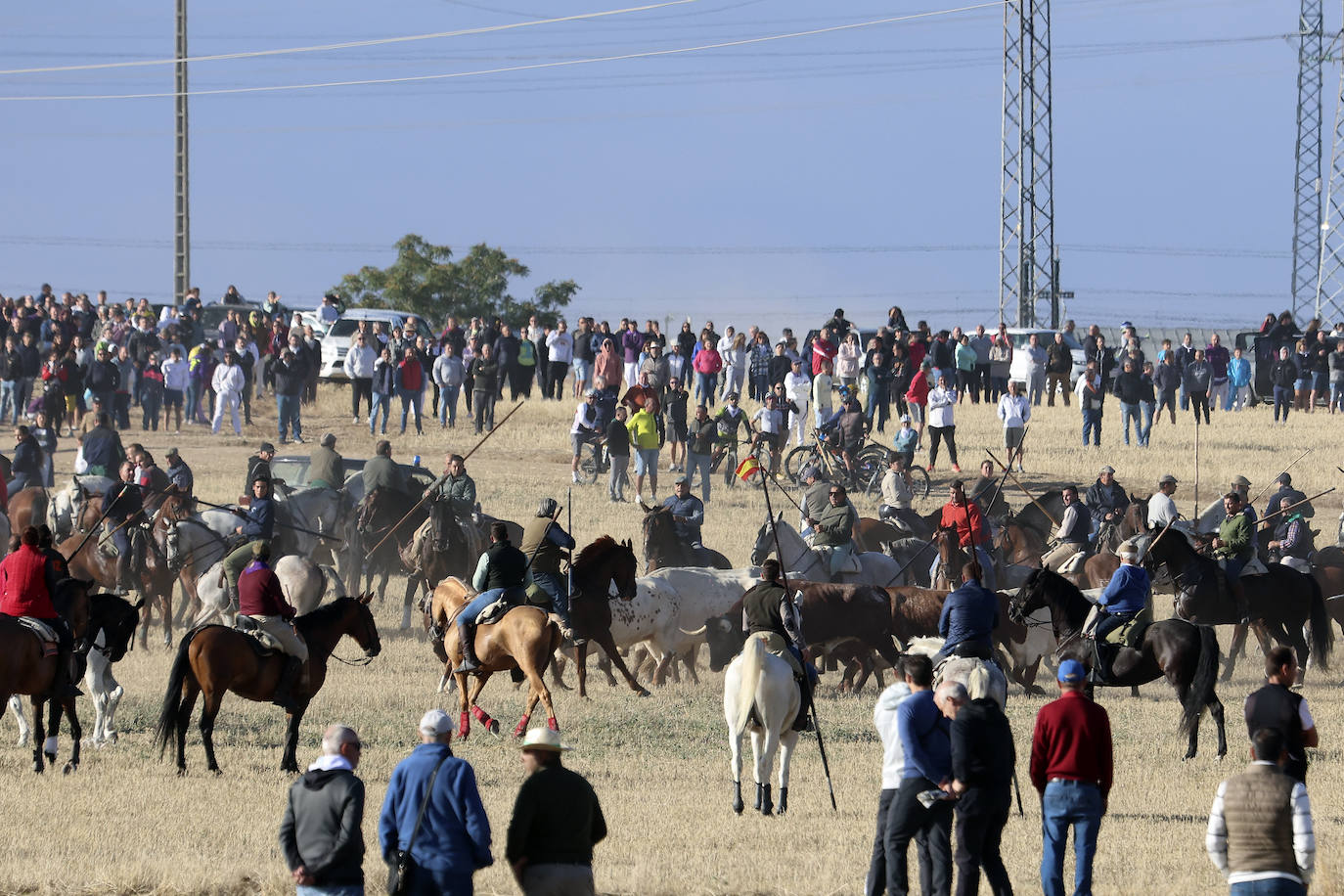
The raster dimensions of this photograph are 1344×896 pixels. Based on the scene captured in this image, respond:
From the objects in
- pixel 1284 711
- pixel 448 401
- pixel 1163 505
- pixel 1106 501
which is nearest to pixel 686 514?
pixel 1106 501

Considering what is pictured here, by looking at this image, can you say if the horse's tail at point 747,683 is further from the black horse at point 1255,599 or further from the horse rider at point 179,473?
the horse rider at point 179,473

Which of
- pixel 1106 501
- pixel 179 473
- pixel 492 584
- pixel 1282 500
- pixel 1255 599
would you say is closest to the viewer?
pixel 492 584

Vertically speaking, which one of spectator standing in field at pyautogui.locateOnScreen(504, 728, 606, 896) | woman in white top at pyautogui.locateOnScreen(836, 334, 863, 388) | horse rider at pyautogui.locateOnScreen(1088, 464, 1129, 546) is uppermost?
woman in white top at pyautogui.locateOnScreen(836, 334, 863, 388)

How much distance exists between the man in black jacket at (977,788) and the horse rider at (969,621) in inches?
180

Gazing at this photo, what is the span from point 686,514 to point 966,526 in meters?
3.86

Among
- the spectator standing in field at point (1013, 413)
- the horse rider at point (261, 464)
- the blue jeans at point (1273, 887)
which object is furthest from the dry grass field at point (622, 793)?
the spectator standing in field at point (1013, 413)

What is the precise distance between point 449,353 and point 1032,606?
2368cm

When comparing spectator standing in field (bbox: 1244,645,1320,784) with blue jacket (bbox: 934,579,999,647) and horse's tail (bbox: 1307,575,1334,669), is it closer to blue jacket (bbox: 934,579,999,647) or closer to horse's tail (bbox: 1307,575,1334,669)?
blue jacket (bbox: 934,579,999,647)

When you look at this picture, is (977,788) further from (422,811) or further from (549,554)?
(549,554)

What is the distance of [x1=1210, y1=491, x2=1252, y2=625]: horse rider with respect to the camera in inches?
827

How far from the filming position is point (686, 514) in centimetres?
2552

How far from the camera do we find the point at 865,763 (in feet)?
53.7

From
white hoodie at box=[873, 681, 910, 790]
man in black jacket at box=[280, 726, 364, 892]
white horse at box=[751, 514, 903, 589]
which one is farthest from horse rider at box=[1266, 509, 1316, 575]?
man in black jacket at box=[280, 726, 364, 892]

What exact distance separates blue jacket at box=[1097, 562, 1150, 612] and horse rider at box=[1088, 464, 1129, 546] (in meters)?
7.77
